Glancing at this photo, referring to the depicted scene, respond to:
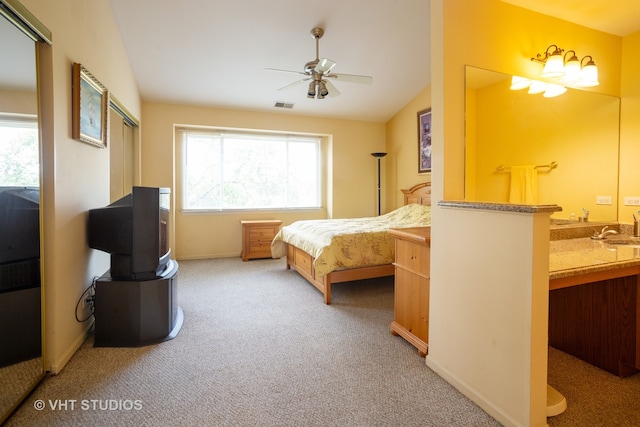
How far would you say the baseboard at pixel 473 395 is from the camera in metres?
1.49

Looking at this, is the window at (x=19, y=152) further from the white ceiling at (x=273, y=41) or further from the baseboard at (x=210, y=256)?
the baseboard at (x=210, y=256)

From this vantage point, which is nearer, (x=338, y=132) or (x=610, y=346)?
(x=610, y=346)

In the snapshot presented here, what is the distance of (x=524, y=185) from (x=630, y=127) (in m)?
1.00

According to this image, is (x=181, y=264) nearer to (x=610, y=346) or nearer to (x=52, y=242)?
(x=52, y=242)

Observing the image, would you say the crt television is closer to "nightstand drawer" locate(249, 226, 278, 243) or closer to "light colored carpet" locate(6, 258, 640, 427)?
"light colored carpet" locate(6, 258, 640, 427)

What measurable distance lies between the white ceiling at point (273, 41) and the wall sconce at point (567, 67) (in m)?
0.28

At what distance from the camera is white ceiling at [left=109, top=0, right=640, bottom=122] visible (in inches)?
121

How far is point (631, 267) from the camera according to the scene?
1.66m

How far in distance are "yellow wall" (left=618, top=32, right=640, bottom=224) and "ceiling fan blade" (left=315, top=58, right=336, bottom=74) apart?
2394 millimetres

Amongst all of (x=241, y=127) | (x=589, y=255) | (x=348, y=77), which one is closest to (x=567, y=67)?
(x=589, y=255)

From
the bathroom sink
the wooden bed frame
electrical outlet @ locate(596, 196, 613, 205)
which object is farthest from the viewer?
the wooden bed frame

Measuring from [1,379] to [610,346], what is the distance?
11.3 feet

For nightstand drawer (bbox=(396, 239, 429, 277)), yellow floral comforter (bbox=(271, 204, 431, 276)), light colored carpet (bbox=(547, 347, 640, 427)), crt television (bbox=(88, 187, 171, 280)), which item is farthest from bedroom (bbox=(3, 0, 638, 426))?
yellow floral comforter (bbox=(271, 204, 431, 276))

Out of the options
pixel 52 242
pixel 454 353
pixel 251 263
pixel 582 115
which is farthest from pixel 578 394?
pixel 251 263
